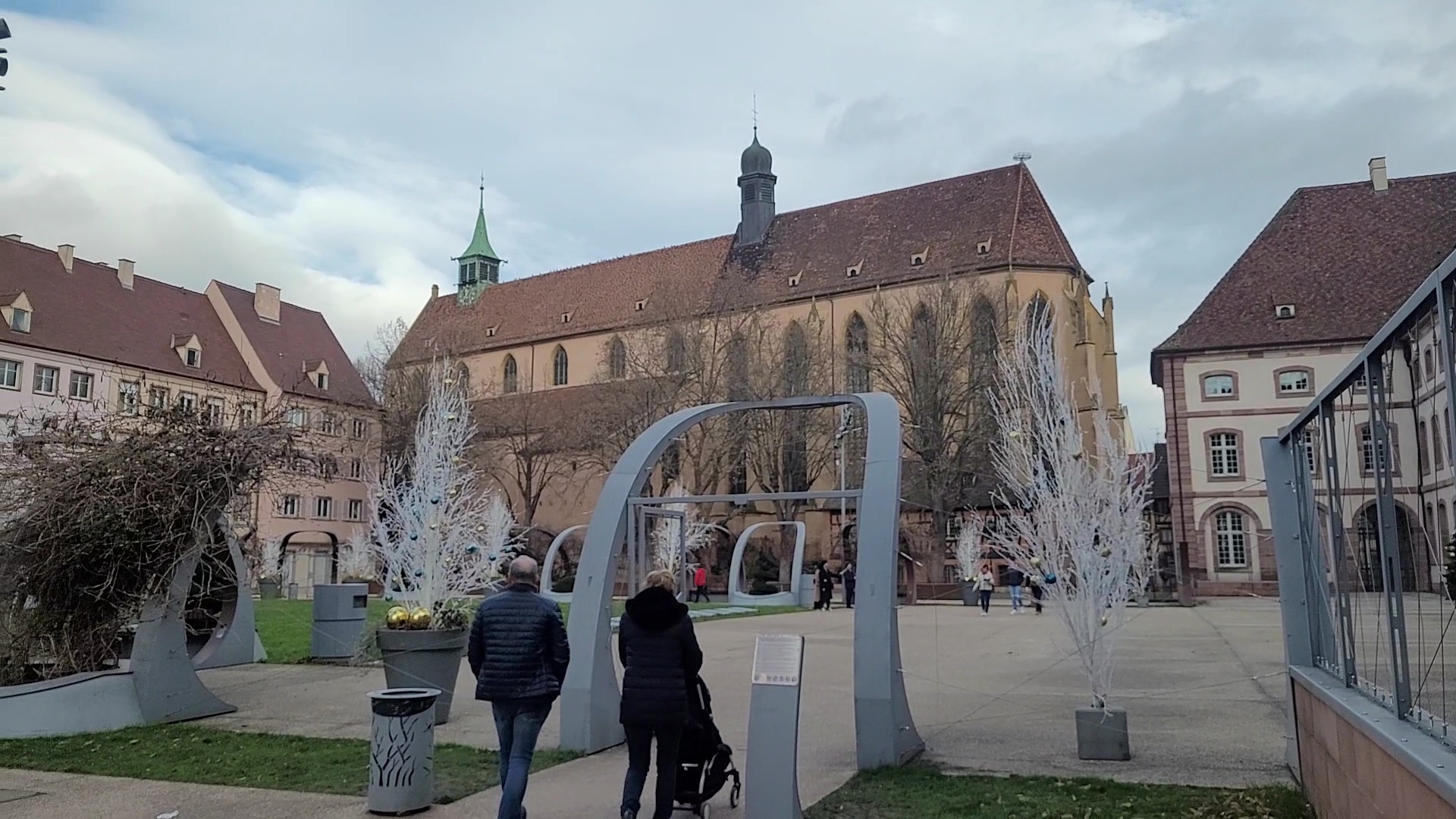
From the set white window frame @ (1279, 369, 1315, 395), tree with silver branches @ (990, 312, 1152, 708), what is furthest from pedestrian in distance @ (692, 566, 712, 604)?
tree with silver branches @ (990, 312, 1152, 708)

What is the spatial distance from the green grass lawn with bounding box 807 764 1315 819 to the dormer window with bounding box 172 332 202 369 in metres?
55.5

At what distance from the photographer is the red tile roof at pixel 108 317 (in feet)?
164

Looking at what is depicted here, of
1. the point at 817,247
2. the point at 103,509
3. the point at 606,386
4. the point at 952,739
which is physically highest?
the point at 817,247

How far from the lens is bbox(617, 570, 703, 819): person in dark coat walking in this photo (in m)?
6.58

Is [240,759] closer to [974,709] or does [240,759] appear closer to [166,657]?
[166,657]

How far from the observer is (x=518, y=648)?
6.80m

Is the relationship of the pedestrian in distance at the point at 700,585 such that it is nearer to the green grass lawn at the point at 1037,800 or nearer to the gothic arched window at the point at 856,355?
the gothic arched window at the point at 856,355

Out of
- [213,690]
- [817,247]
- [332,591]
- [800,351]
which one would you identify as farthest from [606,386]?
[213,690]

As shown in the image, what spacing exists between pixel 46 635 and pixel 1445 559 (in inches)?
478

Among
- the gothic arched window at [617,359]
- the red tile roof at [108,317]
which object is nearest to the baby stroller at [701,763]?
the red tile roof at [108,317]

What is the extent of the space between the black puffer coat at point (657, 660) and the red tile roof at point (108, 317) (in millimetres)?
47320

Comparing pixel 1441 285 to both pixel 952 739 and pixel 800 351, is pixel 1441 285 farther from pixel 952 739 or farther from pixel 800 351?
pixel 800 351

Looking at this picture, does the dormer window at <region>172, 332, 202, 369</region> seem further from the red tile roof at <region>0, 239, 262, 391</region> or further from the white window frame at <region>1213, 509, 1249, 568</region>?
the white window frame at <region>1213, 509, 1249, 568</region>

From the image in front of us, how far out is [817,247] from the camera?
61.5m
